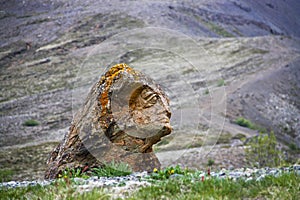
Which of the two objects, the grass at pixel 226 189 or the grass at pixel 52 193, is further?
the grass at pixel 52 193

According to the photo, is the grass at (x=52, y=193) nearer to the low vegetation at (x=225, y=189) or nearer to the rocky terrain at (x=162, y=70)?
the low vegetation at (x=225, y=189)

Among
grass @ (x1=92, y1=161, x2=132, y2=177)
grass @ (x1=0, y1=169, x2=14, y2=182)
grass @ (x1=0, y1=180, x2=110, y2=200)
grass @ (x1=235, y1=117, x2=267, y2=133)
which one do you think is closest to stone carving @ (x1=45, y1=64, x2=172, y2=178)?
Result: grass @ (x1=92, y1=161, x2=132, y2=177)

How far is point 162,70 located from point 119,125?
2764 inches

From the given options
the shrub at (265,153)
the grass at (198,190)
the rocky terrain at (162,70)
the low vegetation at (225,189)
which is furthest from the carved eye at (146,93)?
the shrub at (265,153)

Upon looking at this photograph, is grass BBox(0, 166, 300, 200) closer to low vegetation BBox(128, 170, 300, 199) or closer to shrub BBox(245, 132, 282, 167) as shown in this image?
low vegetation BBox(128, 170, 300, 199)

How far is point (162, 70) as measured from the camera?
269 feet

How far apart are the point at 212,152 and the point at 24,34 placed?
79666 mm

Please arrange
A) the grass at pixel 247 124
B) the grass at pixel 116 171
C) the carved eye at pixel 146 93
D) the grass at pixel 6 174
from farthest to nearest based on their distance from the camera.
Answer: the grass at pixel 247 124, the grass at pixel 6 174, the carved eye at pixel 146 93, the grass at pixel 116 171

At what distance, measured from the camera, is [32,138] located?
55.3 m

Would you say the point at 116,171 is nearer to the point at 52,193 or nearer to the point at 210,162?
the point at 52,193

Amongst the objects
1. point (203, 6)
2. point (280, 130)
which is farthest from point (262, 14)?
point (280, 130)

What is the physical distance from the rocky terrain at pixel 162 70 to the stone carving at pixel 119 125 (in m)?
6.76

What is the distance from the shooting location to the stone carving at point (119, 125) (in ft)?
40.2

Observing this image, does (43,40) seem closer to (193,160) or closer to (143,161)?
(193,160)
